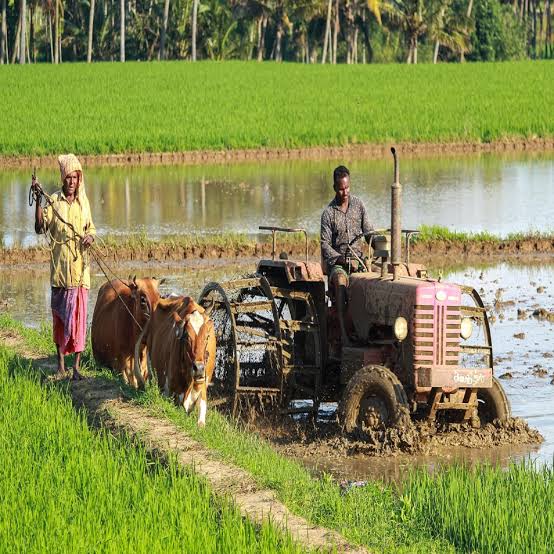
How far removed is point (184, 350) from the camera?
28.9 feet

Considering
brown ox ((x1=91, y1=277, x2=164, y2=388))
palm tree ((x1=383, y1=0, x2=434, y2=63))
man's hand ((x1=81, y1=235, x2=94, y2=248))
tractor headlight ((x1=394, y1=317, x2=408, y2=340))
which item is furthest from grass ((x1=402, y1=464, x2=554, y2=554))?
palm tree ((x1=383, y1=0, x2=434, y2=63))

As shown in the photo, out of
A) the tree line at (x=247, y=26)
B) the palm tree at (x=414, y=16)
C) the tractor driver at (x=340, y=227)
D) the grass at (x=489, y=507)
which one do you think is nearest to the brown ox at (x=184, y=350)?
the tractor driver at (x=340, y=227)

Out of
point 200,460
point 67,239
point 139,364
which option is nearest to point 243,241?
point 67,239

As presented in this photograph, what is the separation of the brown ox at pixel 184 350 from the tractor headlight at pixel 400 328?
124 centimetres

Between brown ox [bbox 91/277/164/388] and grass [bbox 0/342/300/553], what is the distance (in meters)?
1.78

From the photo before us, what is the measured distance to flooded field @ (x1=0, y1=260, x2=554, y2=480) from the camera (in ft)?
28.3

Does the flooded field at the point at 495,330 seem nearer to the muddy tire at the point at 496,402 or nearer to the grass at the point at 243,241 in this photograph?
the muddy tire at the point at 496,402

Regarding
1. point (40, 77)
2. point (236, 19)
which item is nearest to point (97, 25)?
point (236, 19)

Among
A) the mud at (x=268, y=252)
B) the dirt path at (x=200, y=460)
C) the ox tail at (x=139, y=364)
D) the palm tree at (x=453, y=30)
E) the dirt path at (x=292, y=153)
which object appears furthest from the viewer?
the palm tree at (x=453, y=30)

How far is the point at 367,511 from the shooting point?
6.73 meters

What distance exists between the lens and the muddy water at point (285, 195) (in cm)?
2069

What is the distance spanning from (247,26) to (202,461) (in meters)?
70.3

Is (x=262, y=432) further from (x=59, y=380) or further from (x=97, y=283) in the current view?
(x=97, y=283)

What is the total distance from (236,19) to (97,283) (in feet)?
187
